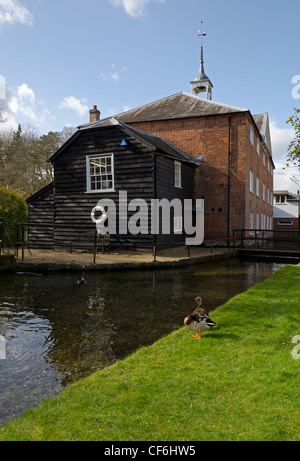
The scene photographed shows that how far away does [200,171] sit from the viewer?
21.8 m

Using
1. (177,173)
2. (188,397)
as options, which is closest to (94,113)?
(177,173)

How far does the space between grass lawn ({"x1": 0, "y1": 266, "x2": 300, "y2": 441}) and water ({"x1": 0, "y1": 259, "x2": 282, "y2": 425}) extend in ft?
1.93

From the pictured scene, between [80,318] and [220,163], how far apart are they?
687 inches

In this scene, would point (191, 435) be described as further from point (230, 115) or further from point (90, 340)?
point (230, 115)

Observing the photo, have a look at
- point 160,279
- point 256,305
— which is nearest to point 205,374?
point 256,305

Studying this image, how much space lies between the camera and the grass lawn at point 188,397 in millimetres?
2646

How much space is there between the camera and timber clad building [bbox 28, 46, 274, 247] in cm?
1638

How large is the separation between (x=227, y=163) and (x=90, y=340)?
60.2 feet

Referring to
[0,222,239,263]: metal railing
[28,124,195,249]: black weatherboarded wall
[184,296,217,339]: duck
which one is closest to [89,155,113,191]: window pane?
[28,124,195,249]: black weatherboarded wall

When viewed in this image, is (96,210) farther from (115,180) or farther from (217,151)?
(217,151)

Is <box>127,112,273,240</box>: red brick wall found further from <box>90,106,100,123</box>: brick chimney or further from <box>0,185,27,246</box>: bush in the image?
<box>0,185,27,246</box>: bush

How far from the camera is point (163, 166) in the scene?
16625 mm

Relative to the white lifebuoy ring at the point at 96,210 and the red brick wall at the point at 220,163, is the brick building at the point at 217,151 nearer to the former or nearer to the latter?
the red brick wall at the point at 220,163

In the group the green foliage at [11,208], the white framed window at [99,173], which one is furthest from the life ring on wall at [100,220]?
the green foliage at [11,208]
